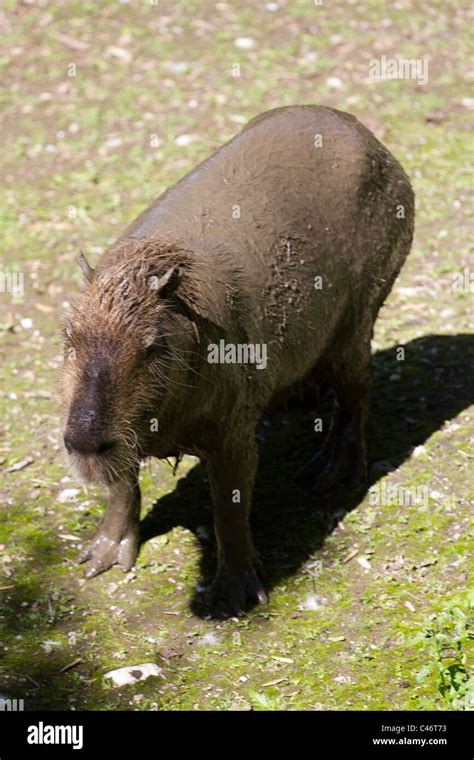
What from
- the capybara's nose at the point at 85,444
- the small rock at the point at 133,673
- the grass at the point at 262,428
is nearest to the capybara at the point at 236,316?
the capybara's nose at the point at 85,444

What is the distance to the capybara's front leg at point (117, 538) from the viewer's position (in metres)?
5.20

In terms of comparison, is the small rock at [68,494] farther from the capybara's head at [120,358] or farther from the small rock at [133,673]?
the capybara's head at [120,358]

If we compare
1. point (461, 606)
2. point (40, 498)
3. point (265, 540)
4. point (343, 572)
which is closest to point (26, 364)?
point (40, 498)

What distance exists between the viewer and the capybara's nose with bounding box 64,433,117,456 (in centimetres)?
382

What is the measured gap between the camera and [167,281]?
160 inches

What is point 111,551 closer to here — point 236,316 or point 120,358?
point 236,316

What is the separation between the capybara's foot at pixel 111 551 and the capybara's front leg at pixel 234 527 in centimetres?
47

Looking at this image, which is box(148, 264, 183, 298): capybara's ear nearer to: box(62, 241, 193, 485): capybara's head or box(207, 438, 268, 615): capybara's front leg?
box(62, 241, 193, 485): capybara's head

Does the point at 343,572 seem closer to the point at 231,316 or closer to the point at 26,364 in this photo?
the point at 231,316

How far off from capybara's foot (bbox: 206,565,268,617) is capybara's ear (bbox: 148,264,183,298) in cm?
146

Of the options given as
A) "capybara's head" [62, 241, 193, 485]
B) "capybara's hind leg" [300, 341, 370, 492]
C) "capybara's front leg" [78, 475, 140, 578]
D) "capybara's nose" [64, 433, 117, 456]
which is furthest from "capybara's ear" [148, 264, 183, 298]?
"capybara's hind leg" [300, 341, 370, 492]

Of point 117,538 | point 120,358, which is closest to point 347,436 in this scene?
point 117,538

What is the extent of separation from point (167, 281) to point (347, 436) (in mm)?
2068
